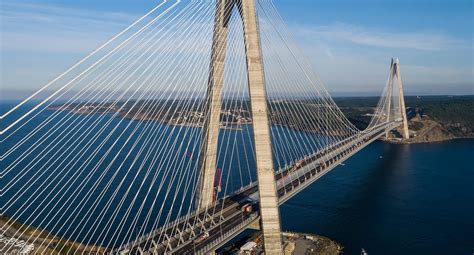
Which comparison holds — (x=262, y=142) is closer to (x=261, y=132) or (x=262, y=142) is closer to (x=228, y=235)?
(x=261, y=132)

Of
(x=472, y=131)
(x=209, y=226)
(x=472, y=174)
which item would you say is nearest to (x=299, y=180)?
(x=209, y=226)

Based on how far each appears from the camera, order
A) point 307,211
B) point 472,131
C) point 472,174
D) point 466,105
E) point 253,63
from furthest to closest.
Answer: point 466,105
point 472,131
point 472,174
point 307,211
point 253,63

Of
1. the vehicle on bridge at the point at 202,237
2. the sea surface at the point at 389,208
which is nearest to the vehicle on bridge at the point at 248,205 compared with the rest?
the vehicle on bridge at the point at 202,237

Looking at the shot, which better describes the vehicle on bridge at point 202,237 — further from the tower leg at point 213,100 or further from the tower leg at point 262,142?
the tower leg at point 213,100

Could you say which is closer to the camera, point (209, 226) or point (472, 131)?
point (209, 226)

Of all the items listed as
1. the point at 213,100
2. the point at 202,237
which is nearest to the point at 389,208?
the point at 213,100

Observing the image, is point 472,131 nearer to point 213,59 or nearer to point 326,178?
point 326,178

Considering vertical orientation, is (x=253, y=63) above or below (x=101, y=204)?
above
